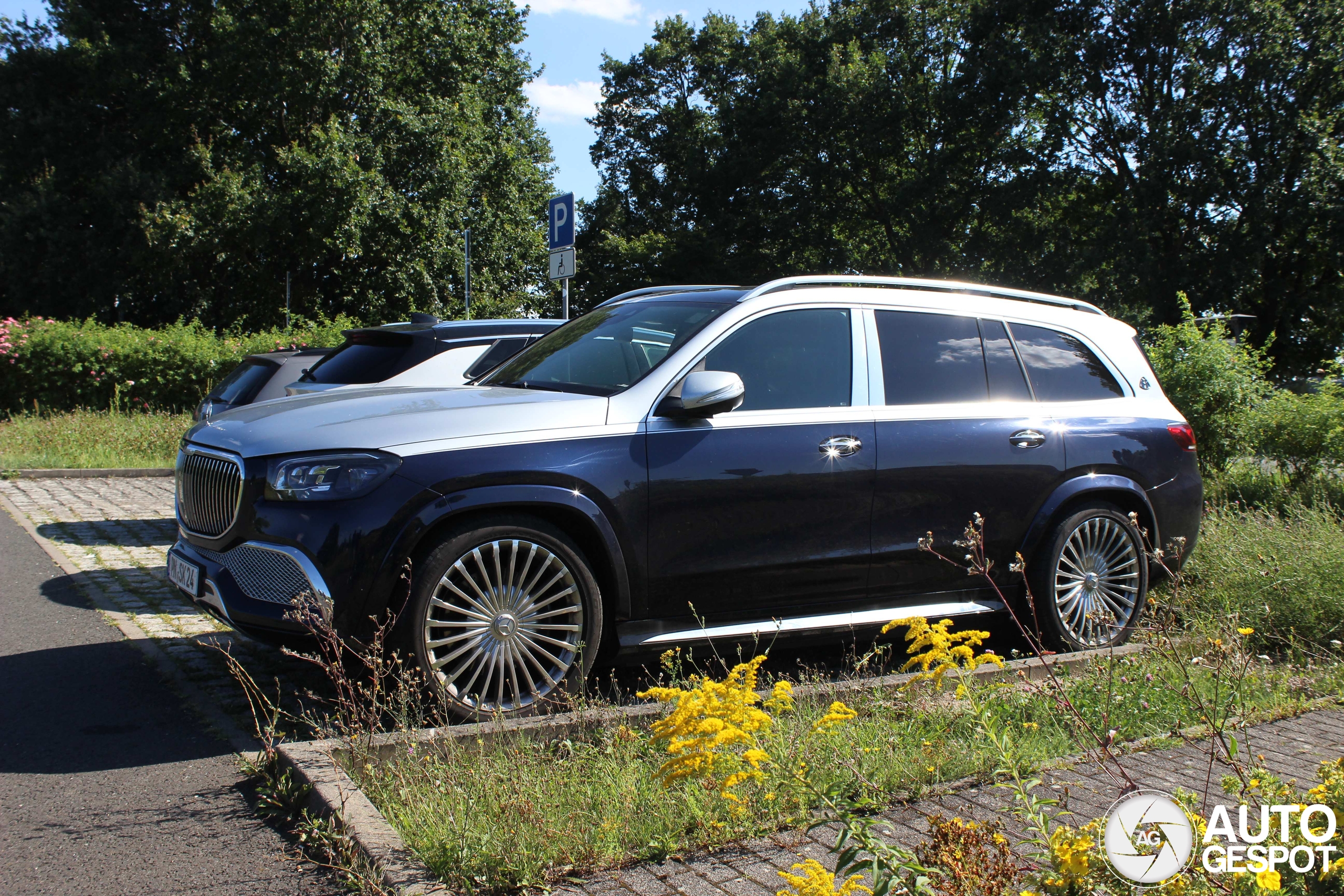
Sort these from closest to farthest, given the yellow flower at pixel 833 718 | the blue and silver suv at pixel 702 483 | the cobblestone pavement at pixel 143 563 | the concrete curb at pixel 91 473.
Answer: the yellow flower at pixel 833 718, the blue and silver suv at pixel 702 483, the cobblestone pavement at pixel 143 563, the concrete curb at pixel 91 473

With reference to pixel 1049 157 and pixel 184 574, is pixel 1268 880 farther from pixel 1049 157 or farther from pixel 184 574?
pixel 1049 157

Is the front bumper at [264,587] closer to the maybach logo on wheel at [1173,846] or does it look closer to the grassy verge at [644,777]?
the grassy verge at [644,777]

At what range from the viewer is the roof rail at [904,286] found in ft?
17.8

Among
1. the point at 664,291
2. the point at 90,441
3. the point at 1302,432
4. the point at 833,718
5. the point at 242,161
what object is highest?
the point at 242,161

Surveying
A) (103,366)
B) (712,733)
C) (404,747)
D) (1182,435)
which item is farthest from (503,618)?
(103,366)

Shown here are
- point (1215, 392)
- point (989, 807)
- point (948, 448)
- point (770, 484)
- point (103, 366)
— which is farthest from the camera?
point (103, 366)

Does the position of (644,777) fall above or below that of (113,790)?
above

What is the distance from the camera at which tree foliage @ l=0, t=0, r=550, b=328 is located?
30891 mm

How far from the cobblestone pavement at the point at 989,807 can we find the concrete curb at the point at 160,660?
1.93m

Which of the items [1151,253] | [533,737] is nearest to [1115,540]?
[533,737]

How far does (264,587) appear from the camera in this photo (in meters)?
4.40

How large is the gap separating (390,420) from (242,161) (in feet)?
102

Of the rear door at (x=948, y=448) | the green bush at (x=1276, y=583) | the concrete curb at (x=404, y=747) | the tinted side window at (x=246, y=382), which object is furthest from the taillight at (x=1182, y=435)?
the tinted side window at (x=246, y=382)

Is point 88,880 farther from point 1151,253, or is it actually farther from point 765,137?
point 765,137
